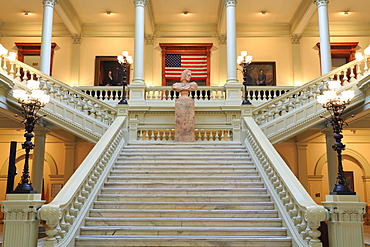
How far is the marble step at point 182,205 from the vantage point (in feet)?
24.1

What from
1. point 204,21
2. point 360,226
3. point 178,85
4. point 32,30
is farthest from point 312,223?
point 32,30

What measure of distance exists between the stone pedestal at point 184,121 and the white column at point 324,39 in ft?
16.4

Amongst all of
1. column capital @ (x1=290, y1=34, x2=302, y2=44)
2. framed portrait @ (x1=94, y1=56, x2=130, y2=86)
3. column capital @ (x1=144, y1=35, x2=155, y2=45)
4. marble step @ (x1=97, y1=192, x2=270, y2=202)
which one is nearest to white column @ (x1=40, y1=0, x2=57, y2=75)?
framed portrait @ (x1=94, y1=56, x2=130, y2=86)

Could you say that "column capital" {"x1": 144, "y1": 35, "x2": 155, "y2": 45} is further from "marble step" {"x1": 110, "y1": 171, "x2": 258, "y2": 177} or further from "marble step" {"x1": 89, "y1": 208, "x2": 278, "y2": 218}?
"marble step" {"x1": 89, "y1": 208, "x2": 278, "y2": 218}

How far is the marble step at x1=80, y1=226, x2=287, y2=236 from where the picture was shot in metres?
6.49

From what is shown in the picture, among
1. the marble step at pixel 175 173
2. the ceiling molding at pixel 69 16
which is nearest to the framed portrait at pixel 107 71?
the ceiling molding at pixel 69 16

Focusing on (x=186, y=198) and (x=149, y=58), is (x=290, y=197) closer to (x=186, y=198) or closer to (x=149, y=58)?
(x=186, y=198)

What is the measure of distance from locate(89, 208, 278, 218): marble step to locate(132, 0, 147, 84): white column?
7362mm

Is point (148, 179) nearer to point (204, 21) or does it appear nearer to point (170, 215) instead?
point (170, 215)

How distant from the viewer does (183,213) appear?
7.11 meters

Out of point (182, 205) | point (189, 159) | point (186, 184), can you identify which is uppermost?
point (189, 159)

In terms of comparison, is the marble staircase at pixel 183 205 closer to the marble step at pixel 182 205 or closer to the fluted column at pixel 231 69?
the marble step at pixel 182 205

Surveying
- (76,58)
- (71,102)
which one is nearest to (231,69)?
(71,102)

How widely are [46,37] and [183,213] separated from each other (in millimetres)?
9757
